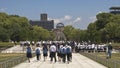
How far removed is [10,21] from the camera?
187 m

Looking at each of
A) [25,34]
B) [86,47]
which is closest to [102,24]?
[25,34]

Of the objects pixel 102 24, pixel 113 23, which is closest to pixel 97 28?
pixel 102 24

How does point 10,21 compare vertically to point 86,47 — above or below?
above

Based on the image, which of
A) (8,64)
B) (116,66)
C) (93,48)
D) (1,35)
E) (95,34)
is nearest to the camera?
(116,66)

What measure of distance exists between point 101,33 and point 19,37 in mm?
27768

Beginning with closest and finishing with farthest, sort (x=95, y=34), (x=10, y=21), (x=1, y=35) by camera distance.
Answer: (x=1, y=35) < (x=95, y=34) < (x=10, y=21)

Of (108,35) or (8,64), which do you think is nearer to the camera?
(8,64)

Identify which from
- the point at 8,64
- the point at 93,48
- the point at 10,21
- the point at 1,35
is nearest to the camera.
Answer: the point at 8,64

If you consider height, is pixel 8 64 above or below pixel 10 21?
below

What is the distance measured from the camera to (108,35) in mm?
150750

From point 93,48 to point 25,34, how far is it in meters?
80.4

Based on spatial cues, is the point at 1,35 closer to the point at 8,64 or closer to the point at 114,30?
the point at 114,30

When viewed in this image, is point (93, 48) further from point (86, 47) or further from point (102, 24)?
point (102, 24)

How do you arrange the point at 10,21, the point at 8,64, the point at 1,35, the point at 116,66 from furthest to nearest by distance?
the point at 10,21 → the point at 1,35 → the point at 8,64 → the point at 116,66
